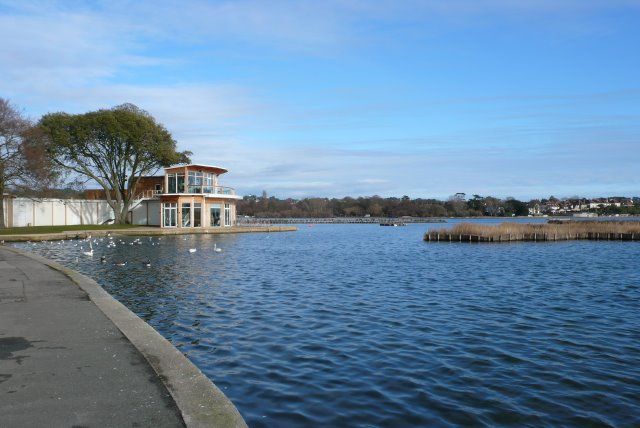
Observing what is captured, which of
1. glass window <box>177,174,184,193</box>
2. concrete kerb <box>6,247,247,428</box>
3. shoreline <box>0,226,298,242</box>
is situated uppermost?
glass window <box>177,174,184,193</box>

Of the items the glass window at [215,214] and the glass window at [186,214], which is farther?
the glass window at [215,214]

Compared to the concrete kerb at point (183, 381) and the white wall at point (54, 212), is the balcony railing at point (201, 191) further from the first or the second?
the concrete kerb at point (183, 381)

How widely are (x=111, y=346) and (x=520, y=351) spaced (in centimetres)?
731

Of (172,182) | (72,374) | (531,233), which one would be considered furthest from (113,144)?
(72,374)

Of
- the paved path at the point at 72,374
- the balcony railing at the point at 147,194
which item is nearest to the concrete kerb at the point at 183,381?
the paved path at the point at 72,374

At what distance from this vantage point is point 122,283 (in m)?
17.5

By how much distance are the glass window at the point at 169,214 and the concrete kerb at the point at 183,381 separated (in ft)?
152

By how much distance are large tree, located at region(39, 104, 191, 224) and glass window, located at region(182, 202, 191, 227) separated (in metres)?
5.43

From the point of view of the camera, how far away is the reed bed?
46875 millimetres

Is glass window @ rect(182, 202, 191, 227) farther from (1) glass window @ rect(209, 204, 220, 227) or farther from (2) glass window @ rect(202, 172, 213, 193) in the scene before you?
(1) glass window @ rect(209, 204, 220, 227)

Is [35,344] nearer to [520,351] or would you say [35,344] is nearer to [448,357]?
[448,357]

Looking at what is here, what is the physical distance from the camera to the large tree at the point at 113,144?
50906 millimetres

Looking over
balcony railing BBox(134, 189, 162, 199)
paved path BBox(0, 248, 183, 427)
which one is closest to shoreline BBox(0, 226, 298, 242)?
balcony railing BBox(134, 189, 162, 199)

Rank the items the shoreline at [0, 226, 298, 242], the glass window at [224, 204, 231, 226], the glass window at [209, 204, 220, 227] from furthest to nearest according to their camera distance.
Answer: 1. the glass window at [224, 204, 231, 226]
2. the glass window at [209, 204, 220, 227]
3. the shoreline at [0, 226, 298, 242]
